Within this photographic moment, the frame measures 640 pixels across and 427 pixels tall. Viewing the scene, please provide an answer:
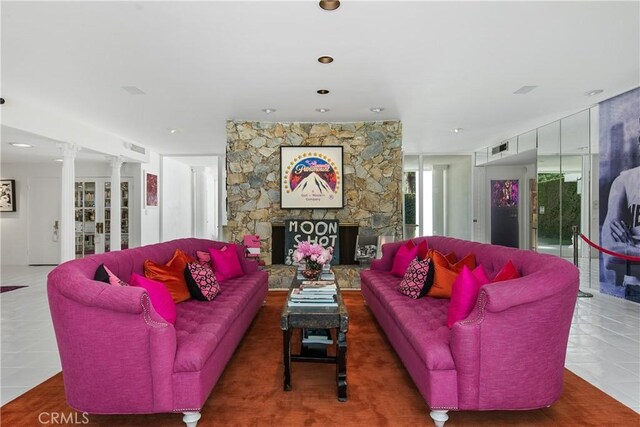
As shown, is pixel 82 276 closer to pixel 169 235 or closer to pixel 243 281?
pixel 243 281

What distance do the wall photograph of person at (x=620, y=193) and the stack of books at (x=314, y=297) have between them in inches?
157

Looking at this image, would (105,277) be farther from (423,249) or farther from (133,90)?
(133,90)

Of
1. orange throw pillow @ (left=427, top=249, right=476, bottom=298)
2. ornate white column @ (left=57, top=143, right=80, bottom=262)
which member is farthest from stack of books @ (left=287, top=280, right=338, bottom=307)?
ornate white column @ (left=57, top=143, right=80, bottom=262)

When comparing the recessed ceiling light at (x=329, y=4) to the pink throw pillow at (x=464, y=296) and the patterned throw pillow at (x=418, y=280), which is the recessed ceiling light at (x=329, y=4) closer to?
the pink throw pillow at (x=464, y=296)

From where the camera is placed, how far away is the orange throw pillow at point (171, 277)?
9.73 ft

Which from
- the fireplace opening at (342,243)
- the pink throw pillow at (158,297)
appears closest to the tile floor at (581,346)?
the pink throw pillow at (158,297)

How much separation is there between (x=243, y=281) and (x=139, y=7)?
8.29 feet

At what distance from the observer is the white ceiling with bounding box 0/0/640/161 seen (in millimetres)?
2748

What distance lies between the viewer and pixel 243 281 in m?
3.84

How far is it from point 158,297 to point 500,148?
26.4 feet

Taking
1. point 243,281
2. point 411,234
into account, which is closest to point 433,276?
point 243,281

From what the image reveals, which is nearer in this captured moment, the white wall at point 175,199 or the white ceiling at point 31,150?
the white ceiling at point 31,150

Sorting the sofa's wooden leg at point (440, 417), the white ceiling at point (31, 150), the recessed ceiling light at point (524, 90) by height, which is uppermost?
the recessed ceiling light at point (524, 90)

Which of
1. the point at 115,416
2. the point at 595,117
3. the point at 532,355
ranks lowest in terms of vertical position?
the point at 115,416
